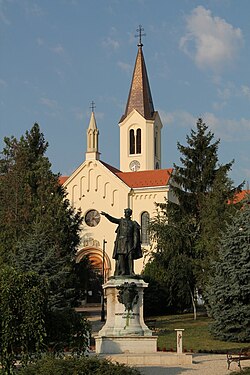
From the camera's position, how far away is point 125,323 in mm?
20422

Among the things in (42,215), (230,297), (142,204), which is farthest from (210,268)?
(142,204)

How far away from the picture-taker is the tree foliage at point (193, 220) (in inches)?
1337

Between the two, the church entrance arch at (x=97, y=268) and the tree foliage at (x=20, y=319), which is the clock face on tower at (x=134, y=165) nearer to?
the church entrance arch at (x=97, y=268)

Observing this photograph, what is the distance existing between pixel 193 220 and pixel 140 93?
3283 centimetres

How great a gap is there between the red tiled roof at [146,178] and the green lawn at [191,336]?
20062 mm

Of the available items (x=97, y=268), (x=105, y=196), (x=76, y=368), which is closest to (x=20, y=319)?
(x=76, y=368)

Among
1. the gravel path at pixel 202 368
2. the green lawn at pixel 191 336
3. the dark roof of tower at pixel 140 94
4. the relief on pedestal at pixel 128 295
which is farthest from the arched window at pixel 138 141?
the relief on pedestal at pixel 128 295

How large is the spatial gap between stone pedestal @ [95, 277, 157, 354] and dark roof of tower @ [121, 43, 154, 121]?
46335 mm

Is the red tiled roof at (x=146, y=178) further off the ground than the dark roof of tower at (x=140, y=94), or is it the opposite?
the dark roof of tower at (x=140, y=94)

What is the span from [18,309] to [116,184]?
136ft

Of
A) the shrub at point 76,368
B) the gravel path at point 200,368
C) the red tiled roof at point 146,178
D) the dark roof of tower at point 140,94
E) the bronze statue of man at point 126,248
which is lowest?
the gravel path at point 200,368

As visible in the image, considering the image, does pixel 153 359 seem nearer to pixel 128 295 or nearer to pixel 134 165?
pixel 128 295

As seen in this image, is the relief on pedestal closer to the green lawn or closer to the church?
the green lawn

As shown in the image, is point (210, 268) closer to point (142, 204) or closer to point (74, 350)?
point (74, 350)
